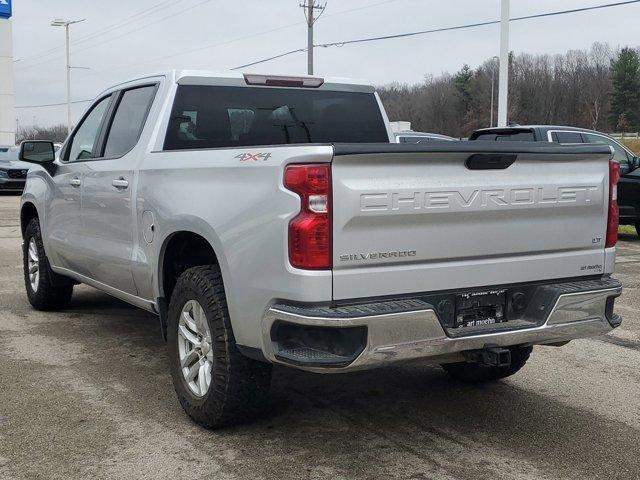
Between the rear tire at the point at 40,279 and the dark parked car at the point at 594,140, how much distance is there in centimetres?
610

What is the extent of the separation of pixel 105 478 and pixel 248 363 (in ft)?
2.74

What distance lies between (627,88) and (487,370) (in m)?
109

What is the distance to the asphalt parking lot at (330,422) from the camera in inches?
144

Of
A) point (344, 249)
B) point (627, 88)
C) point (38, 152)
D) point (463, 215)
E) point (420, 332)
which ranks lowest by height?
point (420, 332)

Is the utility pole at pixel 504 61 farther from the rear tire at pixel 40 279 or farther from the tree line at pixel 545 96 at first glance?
the tree line at pixel 545 96

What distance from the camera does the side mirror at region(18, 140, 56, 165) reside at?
6.28 m

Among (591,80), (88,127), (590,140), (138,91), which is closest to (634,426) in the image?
(138,91)

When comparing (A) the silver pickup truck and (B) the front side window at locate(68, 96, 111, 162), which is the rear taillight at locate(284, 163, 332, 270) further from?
(B) the front side window at locate(68, 96, 111, 162)

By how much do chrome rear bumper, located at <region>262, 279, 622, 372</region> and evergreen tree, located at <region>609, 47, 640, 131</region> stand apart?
109 metres

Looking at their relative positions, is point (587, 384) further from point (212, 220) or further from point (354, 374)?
point (212, 220)

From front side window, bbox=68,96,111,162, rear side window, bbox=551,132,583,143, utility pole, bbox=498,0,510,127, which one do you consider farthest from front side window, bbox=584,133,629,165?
front side window, bbox=68,96,111,162

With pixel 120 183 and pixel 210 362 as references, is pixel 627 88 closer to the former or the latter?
pixel 120 183

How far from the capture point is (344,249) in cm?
334

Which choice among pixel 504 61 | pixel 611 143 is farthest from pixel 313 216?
pixel 504 61
